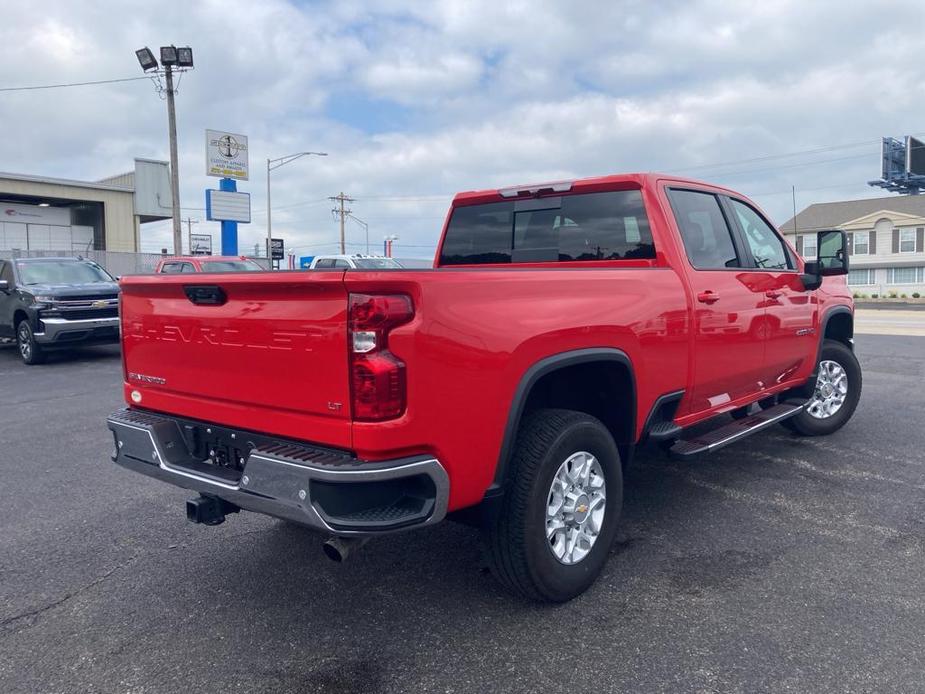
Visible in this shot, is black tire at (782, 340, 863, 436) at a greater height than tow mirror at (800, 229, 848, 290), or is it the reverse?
tow mirror at (800, 229, 848, 290)

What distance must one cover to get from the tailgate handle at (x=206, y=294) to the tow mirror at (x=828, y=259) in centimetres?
431

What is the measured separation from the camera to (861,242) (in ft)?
173

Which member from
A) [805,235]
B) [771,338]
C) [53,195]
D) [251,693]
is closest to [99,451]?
[251,693]

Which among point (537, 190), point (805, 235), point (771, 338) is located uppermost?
point (805, 235)

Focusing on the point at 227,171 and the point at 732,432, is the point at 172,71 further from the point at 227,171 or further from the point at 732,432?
the point at 732,432

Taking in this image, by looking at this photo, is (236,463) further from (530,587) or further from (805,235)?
(805,235)

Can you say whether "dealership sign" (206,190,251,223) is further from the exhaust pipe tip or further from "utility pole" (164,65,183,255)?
the exhaust pipe tip

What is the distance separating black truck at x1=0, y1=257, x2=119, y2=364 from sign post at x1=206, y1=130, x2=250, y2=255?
853 inches

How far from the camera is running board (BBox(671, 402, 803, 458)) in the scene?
4.34 meters

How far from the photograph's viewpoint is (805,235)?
53.2 m

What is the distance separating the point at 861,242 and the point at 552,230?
55331mm

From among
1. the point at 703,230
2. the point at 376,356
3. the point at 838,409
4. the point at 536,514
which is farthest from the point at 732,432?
the point at 376,356

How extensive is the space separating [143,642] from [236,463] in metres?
0.82

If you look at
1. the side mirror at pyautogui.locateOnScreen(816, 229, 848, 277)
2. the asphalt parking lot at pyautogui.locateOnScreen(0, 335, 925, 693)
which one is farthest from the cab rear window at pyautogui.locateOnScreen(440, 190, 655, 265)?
the side mirror at pyautogui.locateOnScreen(816, 229, 848, 277)
